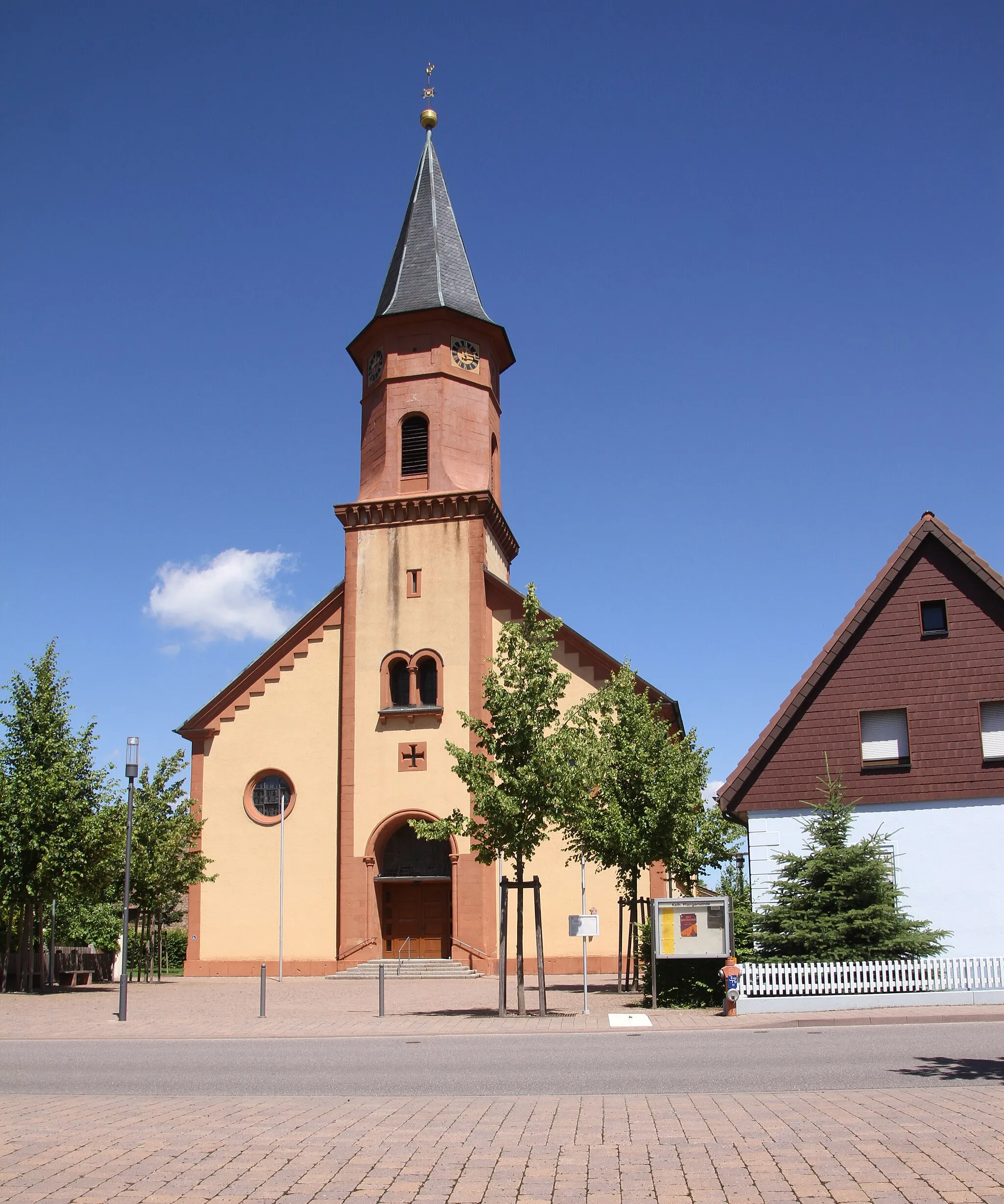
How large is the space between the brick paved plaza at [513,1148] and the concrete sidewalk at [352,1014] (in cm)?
696

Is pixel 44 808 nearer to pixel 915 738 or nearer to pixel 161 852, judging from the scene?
pixel 161 852

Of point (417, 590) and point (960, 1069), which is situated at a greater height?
point (417, 590)

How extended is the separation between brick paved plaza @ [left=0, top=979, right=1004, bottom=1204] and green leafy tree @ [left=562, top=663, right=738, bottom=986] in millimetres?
12931

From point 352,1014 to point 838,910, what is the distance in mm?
8674

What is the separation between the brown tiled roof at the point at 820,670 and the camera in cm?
2494

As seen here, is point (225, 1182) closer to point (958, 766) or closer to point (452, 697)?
point (958, 766)

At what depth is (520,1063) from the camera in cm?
1320

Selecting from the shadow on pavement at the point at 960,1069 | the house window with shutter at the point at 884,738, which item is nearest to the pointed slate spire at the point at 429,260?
the house window with shutter at the point at 884,738

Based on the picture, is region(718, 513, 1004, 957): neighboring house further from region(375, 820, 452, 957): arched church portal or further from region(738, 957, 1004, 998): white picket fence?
region(375, 820, 452, 957): arched church portal

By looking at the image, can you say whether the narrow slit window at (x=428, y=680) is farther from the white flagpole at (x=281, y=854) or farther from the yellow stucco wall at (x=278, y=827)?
→ the white flagpole at (x=281, y=854)

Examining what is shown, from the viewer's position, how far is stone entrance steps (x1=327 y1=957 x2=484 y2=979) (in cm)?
3356

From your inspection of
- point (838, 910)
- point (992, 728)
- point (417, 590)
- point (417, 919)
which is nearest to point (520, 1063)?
point (838, 910)

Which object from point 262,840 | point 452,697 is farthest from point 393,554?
point 262,840

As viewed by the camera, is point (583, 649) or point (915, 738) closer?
point (915, 738)
